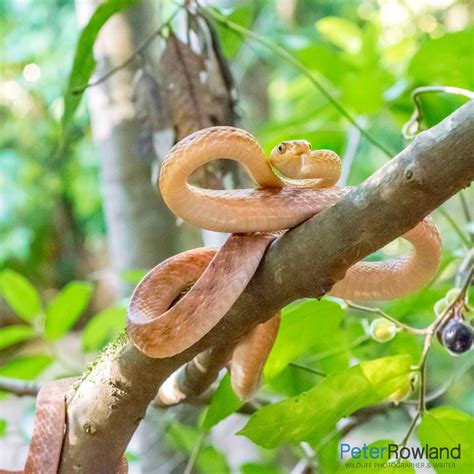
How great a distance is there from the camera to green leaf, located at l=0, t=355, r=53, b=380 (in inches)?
62.3

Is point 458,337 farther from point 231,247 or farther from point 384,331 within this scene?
point 231,247

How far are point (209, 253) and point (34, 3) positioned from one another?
4.90 meters

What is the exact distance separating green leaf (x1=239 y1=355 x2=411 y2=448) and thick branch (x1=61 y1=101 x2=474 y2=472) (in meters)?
0.13

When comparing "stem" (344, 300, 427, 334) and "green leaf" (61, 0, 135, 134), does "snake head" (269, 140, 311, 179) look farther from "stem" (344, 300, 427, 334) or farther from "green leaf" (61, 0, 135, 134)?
"green leaf" (61, 0, 135, 134)

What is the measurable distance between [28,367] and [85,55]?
0.79 metres

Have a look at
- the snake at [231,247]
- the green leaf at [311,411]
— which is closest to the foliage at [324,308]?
the green leaf at [311,411]

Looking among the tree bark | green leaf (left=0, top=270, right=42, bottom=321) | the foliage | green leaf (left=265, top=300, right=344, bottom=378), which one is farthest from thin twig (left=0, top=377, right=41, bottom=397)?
green leaf (left=265, top=300, right=344, bottom=378)

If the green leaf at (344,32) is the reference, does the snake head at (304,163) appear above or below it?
below

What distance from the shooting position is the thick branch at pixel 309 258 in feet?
1.88

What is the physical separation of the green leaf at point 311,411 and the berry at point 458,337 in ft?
0.33

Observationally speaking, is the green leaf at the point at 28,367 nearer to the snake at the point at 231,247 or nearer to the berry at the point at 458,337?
the snake at the point at 231,247

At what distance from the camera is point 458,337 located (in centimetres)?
86

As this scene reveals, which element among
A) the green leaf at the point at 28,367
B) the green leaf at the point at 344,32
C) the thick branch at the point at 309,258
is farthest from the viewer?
the green leaf at the point at 344,32

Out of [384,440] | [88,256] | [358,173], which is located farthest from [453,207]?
[88,256]
